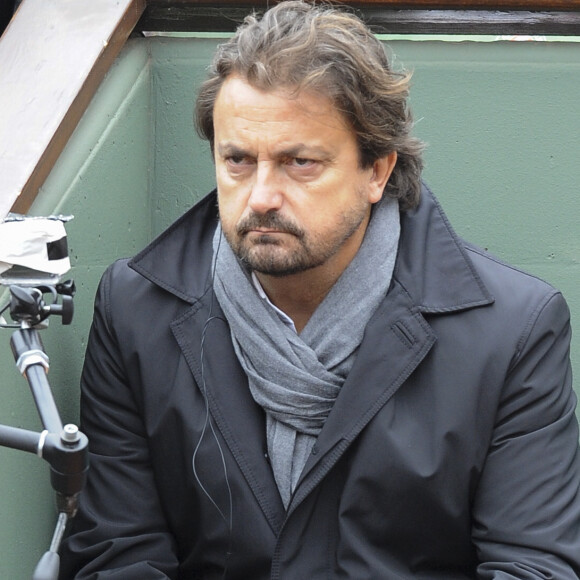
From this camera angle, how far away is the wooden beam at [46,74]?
8.30ft

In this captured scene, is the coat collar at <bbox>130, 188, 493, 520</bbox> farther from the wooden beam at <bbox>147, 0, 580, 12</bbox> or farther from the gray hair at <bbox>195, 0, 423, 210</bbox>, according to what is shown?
the wooden beam at <bbox>147, 0, 580, 12</bbox>

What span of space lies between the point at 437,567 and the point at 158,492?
23.9 inches

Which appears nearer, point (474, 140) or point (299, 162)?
point (299, 162)

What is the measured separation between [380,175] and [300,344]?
0.43 metres

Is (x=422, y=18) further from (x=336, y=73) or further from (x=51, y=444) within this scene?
(x=51, y=444)

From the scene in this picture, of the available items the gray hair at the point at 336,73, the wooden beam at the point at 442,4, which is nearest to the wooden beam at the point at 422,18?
the wooden beam at the point at 442,4

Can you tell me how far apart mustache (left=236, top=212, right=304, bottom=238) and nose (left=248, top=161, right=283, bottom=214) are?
13 millimetres

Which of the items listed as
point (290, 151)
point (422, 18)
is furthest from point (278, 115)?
point (422, 18)

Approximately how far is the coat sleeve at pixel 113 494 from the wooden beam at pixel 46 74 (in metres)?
0.36

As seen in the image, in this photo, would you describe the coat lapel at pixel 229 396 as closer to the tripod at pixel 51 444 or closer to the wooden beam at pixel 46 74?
the wooden beam at pixel 46 74

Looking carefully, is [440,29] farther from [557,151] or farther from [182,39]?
[182,39]

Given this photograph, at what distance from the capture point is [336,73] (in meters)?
2.54

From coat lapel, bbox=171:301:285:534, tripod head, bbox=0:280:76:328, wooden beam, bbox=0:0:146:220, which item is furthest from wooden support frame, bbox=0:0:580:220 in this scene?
tripod head, bbox=0:280:76:328

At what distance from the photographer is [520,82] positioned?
10.5 feet
